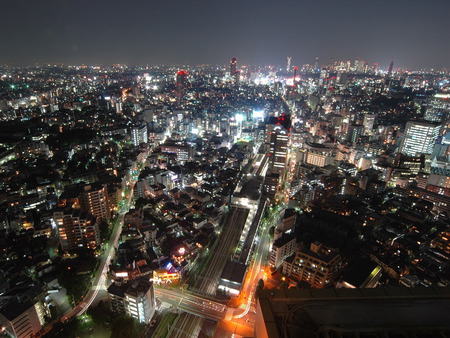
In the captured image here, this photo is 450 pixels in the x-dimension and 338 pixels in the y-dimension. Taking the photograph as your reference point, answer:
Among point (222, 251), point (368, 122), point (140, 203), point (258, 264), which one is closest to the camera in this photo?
point (258, 264)

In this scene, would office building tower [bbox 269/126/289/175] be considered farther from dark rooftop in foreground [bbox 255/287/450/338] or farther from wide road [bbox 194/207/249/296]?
dark rooftop in foreground [bbox 255/287/450/338]

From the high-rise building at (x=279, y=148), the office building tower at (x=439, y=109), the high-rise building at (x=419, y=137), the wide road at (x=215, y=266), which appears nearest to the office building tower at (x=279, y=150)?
the high-rise building at (x=279, y=148)

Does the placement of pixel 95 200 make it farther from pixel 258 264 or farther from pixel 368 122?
pixel 368 122

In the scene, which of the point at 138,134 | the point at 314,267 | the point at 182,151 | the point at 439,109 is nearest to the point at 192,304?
the point at 314,267

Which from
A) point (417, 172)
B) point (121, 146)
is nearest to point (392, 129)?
point (417, 172)

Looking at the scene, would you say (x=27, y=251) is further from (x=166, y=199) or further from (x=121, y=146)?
Result: (x=121, y=146)

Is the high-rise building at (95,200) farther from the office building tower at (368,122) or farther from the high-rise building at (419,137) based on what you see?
the office building tower at (368,122)

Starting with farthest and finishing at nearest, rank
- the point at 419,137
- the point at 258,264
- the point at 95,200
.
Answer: the point at 419,137 → the point at 95,200 → the point at 258,264
